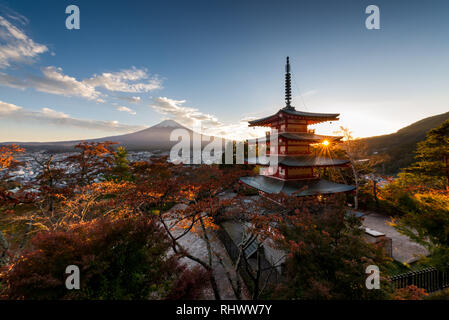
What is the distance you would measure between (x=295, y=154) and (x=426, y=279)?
7667mm

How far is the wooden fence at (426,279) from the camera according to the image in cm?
604

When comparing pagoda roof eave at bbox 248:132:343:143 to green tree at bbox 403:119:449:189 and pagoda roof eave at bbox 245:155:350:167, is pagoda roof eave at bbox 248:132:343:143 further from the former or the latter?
green tree at bbox 403:119:449:189

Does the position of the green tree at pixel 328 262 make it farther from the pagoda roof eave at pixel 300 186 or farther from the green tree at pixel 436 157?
the green tree at pixel 436 157

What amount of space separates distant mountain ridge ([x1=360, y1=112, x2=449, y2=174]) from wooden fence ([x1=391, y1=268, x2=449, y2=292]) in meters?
36.0

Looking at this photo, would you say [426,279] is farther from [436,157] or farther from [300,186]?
[436,157]

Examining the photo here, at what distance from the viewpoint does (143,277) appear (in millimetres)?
3756

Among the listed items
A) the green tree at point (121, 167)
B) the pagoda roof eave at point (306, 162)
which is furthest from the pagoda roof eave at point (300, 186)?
the green tree at point (121, 167)

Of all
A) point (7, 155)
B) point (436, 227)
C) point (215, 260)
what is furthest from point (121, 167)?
point (436, 227)

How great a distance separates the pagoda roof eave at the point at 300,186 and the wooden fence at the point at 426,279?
3959 mm

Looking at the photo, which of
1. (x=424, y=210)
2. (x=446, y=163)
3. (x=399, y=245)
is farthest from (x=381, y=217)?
(x=424, y=210)

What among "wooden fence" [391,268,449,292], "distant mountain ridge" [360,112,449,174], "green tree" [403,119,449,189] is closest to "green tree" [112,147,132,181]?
"wooden fence" [391,268,449,292]

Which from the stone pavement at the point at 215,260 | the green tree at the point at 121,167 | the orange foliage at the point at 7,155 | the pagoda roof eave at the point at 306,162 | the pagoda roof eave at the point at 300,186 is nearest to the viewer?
the stone pavement at the point at 215,260

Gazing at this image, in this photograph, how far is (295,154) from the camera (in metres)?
10.7

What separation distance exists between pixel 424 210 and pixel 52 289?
472 inches
